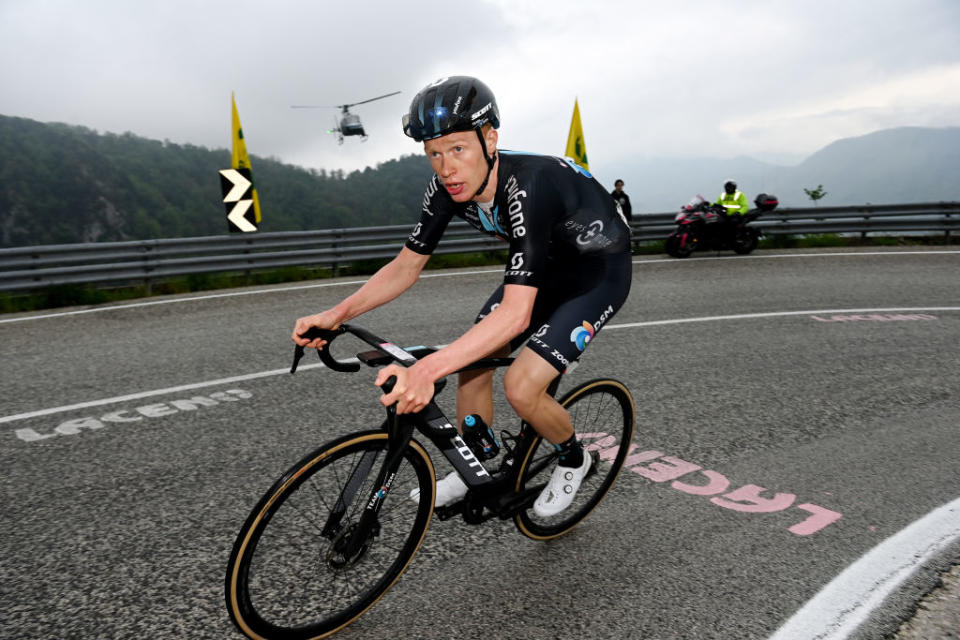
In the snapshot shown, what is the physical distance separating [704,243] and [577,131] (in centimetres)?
414

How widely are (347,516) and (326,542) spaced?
0.54 ft

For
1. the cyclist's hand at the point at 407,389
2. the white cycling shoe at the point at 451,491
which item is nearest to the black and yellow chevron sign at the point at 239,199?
the white cycling shoe at the point at 451,491

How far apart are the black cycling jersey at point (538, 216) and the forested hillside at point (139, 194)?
446 feet

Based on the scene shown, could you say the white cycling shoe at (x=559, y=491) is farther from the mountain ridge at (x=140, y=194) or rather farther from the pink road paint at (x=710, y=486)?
the mountain ridge at (x=140, y=194)

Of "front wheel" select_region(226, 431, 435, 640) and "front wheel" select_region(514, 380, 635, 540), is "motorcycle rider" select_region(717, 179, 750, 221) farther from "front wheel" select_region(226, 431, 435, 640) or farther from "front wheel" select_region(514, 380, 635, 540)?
"front wheel" select_region(226, 431, 435, 640)

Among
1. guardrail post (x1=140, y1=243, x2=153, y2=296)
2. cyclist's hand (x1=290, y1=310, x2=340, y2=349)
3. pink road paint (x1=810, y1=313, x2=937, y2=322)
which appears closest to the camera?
cyclist's hand (x1=290, y1=310, x2=340, y2=349)

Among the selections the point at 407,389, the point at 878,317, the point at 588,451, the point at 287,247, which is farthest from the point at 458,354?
the point at 287,247

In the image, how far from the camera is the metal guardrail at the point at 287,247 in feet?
37.4

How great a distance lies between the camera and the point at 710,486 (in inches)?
161

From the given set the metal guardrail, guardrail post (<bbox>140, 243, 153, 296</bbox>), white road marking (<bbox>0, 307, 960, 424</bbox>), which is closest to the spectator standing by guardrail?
the metal guardrail

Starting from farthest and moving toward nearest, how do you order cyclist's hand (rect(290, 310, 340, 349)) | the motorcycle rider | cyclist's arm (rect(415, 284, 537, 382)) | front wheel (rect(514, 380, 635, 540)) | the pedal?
the motorcycle rider < front wheel (rect(514, 380, 635, 540)) < the pedal < cyclist's hand (rect(290, 310, 340, 349)) < cyclist's arm (rect(415, 284, 537, 382))

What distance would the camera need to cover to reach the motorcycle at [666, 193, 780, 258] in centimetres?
1550

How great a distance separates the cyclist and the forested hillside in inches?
5350

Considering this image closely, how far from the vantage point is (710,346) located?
24.2 ft
